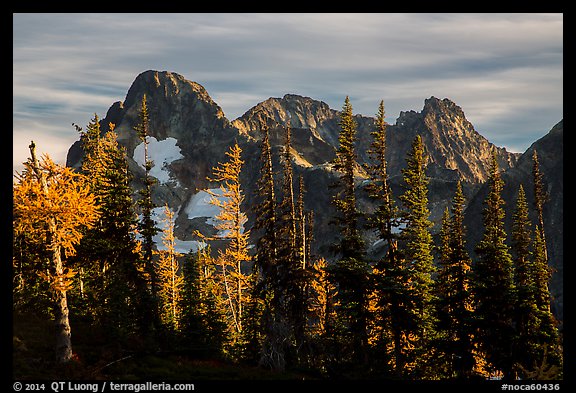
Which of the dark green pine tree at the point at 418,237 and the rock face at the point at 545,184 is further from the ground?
the rock face at the point at 545,184

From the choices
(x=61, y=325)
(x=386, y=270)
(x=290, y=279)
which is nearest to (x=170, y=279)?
(x=290, y=279)

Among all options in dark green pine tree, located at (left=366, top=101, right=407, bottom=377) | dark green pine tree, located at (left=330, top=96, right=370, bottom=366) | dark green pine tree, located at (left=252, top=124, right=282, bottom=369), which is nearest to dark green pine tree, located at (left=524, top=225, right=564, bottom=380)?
dark green pine tree, located at (left=366, top=101, right=407, bottom=377)

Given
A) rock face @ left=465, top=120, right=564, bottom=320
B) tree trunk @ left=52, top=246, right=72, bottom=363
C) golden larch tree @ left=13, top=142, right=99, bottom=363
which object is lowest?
tree trunk @ left=52, top=246, right=72, bottom=363

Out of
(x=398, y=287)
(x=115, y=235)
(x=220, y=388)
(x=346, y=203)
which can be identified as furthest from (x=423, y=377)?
(x=115, y=235)

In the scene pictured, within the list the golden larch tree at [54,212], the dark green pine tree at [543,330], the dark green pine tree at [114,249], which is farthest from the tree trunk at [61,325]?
the dark green pine tree at [543,330]

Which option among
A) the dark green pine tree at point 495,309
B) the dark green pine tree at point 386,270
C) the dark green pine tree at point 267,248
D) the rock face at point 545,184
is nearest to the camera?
the dark green pine tree at point 495,309

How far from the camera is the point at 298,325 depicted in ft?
94.0

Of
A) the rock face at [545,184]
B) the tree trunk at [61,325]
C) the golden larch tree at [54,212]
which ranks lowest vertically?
the tree trunk at [61,325]

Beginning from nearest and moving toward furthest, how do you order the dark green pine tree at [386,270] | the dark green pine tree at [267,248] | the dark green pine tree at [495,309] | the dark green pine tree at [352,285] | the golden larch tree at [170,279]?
1. the dark green pine tree at [495,309]
2. the dark green pine tree at [352,285]
3. the dark green pine tree at [386,270]
4. the dark green pine tree at [267,248]
5. the golden larch tree at [170,279]

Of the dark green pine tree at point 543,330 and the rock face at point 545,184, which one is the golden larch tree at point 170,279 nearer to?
the dark green pine tree at point 543,330

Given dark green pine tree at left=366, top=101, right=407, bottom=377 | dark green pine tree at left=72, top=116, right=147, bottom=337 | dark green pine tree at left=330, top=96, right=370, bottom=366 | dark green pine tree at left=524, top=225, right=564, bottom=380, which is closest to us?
dark green pine tree at left=330, top=96, right=370, bottom=366

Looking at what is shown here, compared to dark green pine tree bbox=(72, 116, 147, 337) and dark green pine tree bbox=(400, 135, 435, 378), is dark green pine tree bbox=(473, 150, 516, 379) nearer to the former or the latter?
dark green pine tree bbox=(400, 135, 435, 378)

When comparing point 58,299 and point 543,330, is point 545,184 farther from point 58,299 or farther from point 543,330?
point 58,299

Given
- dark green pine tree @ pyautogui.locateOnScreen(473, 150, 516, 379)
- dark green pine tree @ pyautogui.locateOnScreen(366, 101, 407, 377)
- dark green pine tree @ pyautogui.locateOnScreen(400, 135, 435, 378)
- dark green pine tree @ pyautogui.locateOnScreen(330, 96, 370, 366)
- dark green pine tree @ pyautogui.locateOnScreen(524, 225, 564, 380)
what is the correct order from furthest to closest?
dark green pine tree @ pyautogui.locateOnScreen(400, 135, 435, 378) < dark green pine tree @ pyautogui.locateOnScreen(524, 225, 564, 380) < dark green pine tree @ pyautogui.locateOnScreen(366, 101, 407, 377) < dark green pine tree @ pyautogui.locateOnScreen(330, 96, 370, 366) < dark green pine tree @ pyautogui.locateOnScreen(473, 150, 516, 379)
